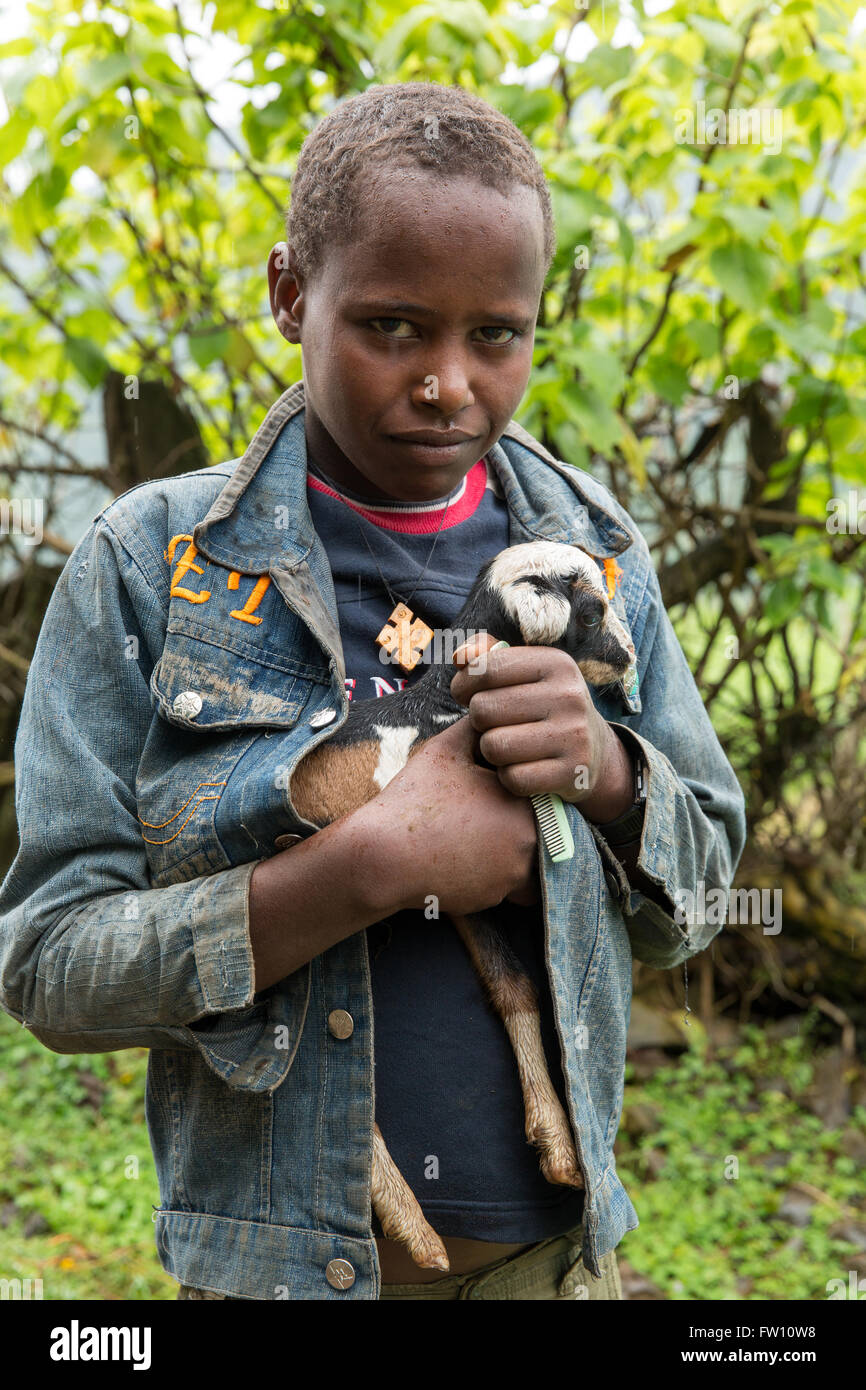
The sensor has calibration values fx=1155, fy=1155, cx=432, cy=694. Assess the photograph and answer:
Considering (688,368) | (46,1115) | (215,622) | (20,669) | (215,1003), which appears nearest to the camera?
(215,1003)

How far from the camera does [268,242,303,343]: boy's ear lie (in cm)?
181

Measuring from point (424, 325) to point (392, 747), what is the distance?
24.9 inches

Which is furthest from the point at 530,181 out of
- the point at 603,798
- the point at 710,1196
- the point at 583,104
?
the point at 710,1196

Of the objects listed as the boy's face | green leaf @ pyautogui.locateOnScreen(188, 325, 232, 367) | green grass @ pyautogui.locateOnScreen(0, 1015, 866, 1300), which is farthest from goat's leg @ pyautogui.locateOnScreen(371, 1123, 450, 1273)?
green leaf @ pyautogui.locateOnScreen(188, 325, 232, 367)

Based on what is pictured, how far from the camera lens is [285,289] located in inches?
72.2

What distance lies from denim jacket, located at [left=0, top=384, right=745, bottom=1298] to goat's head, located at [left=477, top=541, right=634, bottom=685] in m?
0.19

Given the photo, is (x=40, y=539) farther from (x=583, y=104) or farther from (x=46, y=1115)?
(x=583, y=104)

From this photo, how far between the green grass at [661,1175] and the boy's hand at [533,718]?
325cm

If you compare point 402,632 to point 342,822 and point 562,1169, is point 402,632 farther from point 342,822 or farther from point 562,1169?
point 562,1169

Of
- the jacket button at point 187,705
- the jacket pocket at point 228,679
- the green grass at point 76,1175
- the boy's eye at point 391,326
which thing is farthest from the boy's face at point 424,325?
the green grass at point 76,1175

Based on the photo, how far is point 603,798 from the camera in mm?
1793

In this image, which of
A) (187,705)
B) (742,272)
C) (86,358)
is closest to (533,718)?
(187,705)

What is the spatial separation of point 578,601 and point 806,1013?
4378mm

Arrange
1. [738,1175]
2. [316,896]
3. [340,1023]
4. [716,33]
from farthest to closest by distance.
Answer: [738,1175], [716,33], [340,1023], [316,896]
